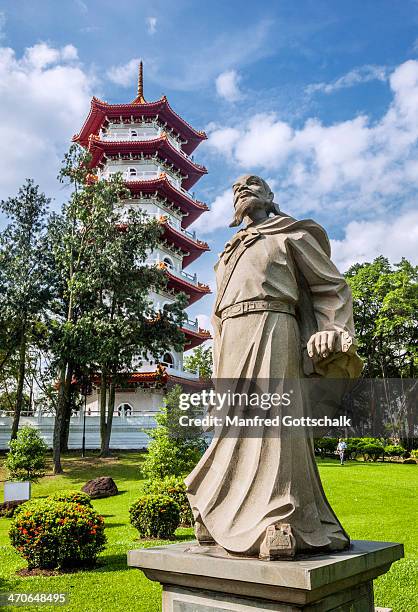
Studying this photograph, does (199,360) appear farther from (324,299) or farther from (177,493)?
(324,299)

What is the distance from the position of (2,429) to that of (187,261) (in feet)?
48.0

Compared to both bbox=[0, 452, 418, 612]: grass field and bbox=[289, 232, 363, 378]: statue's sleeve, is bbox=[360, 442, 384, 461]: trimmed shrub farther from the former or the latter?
bbox=[289, 232, 363, 378]: statue's sleeve

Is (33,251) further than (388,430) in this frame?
No

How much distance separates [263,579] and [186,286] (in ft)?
91.3

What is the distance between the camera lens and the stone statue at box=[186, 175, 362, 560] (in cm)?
299

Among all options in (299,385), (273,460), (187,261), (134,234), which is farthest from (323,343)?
(187,261)

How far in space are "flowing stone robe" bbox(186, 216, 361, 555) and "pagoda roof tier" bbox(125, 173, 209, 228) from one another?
26.3 meters

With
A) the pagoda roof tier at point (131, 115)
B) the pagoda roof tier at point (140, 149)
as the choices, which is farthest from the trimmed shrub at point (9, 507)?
the pagoda roof tier at point (131, 115)

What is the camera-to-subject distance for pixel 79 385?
26.6 metres

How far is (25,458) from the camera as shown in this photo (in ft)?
58.2

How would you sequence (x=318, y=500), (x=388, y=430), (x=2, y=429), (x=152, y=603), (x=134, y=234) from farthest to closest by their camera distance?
(x=388, y=430), (x=2, y=429), (x=134, y=234), (x=152, y=603), (x=318, y=500)

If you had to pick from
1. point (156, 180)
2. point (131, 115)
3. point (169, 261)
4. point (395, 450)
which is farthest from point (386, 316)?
point (131, 115)

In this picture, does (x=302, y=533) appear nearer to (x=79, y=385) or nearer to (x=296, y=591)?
(x=296, y=591)

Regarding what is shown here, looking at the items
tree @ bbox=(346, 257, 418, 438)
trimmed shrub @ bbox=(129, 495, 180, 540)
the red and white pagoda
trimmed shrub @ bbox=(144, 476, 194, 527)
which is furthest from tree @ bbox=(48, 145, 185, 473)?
tree @ bbox=(346, 257, 418, 438)
